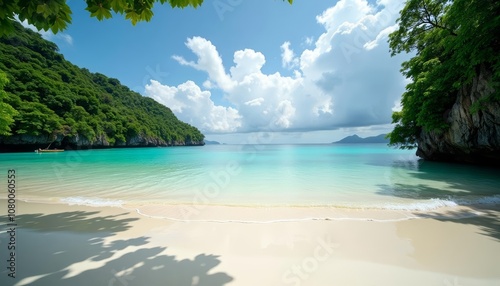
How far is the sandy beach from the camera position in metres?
2.93

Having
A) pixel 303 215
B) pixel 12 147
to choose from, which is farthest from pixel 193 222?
pixel 12 147

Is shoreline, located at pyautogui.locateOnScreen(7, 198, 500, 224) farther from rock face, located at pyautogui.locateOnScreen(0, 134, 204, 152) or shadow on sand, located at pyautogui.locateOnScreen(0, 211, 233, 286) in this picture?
rock face, located at pyautogui.locateOnScreen(0, 134, 204, 152)

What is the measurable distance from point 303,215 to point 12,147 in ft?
238

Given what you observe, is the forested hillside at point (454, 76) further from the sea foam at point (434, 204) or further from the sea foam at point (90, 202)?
the sea foam at point (90, 202)

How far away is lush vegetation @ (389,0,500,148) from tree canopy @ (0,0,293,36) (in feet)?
48.4

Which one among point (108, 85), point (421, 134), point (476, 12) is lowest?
point (421, 134)

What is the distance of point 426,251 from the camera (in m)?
3.64

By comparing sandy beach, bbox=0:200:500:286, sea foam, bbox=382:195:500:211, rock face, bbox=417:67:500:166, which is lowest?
sea foam, bbox=382:195:500:211

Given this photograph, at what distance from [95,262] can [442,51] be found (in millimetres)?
26219

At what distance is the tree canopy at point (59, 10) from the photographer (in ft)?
6.74

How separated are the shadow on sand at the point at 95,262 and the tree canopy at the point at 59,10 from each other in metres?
3.51

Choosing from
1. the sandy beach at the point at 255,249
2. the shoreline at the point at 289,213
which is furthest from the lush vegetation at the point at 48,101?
the sandy beach at the point at 255,249

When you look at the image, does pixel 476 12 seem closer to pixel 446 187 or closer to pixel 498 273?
pixel 446 187

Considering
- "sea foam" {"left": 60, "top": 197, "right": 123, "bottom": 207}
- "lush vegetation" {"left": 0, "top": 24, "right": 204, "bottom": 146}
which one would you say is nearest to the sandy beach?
"sea foam" {"left": 60, "top": 197, "right": 123, "bottom": 207}
